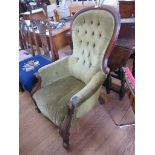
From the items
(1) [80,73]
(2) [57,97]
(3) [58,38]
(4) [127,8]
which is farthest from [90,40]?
(4) [127,8]

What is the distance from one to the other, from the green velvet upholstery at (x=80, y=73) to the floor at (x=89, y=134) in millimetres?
293

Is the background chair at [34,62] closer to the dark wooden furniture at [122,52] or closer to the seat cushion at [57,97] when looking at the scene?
the seat cushion at [57,97]

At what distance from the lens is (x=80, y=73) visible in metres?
1.83

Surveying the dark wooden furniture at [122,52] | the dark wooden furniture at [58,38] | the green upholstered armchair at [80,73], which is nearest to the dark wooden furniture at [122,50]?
the dark wooden furniture at [122,52]

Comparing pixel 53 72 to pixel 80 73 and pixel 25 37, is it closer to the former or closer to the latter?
pixel 80 73

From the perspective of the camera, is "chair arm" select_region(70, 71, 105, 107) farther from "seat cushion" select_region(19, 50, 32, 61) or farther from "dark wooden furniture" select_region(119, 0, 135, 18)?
"dark wooden furniture" select_region(119, 0, 135, 18)

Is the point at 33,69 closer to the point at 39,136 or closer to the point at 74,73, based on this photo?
the point at 74,73

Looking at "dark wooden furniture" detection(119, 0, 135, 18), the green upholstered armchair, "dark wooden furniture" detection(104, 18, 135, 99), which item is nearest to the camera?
the green upholstered armchair

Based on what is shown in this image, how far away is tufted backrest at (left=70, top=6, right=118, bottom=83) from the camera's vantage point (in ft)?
5.16

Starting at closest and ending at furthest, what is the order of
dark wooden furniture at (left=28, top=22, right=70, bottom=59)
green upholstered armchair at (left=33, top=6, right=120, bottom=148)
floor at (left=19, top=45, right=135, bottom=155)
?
green upholstered armchair at (left=33, top=6, right=120, bottom=148) → floor at (left=19, top=45, right=135, bottom=155) → dark wooden furniture at (left=28, top=22, right=70, bottom=59)

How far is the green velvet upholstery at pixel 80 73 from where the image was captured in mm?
1525

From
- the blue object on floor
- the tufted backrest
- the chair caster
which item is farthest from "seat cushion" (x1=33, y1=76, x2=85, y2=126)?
the blue object on floor

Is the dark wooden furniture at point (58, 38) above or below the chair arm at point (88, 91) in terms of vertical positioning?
above

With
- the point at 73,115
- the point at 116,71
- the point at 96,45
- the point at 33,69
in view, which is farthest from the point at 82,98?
the point at 33,69
